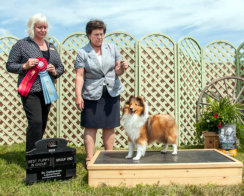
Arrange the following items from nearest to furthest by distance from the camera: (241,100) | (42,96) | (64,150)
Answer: (64,150), (42,96), (241,100)

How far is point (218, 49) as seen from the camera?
5.27 m

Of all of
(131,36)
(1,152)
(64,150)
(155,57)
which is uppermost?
(131,36)

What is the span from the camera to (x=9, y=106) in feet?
17.0

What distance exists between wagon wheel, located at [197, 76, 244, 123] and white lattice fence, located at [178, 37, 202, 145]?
0.20 meters

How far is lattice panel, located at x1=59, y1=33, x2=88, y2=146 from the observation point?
193 inches

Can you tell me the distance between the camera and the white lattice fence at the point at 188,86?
4914mm

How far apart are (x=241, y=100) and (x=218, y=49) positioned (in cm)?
119

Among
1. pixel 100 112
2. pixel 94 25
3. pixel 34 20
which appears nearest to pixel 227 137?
pixel 100 112

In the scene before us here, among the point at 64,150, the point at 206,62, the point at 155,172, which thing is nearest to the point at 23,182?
the point at 64,150

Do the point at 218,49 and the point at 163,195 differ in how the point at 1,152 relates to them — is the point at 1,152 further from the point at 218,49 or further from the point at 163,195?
the point at 218,49

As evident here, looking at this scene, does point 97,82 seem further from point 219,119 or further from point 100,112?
point 219,119

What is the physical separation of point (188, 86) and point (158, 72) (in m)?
0.70

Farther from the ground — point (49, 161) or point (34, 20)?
point (34, 20)

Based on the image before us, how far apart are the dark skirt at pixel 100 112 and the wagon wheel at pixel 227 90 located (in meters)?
2.53
